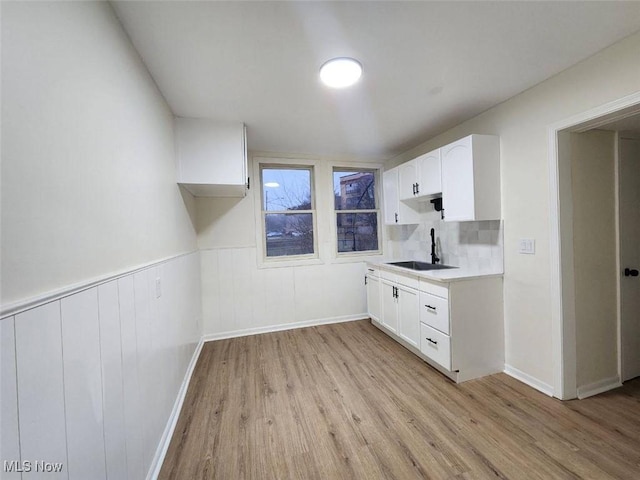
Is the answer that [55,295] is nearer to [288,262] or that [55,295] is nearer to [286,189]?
[288,262]

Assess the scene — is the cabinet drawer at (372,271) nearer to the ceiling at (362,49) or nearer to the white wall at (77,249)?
the ceiling at (362,49)

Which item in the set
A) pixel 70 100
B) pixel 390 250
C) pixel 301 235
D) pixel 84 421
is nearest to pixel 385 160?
pixel 390 250

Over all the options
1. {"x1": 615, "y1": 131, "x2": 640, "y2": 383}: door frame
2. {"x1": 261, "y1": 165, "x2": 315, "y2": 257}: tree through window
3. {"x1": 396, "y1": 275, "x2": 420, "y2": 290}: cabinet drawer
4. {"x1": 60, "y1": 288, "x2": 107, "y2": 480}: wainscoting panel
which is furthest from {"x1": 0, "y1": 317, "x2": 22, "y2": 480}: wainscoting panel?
{"x1": 615, "y1": 131, "x2": 640, "y2": 383}: door frame

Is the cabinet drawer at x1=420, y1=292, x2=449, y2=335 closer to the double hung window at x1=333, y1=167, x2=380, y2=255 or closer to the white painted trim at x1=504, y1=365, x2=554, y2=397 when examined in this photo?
the white painted trim at x1=504, y1=365, x2=554, y2=397

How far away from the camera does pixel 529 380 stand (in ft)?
7.24

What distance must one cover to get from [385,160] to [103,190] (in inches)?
147

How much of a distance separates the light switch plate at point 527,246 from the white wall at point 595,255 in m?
0.25

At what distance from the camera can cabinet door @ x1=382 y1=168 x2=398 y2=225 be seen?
353cm

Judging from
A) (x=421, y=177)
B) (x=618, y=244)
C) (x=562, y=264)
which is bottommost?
(x=562, y=264)

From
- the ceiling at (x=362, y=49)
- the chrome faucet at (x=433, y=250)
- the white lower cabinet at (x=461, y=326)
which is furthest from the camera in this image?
the chrome faucet at (x=433, y=250)

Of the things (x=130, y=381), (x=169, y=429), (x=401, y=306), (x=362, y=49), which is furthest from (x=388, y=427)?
(x=362, y=49)

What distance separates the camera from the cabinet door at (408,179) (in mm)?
3113

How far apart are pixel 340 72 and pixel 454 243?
221 centimetres

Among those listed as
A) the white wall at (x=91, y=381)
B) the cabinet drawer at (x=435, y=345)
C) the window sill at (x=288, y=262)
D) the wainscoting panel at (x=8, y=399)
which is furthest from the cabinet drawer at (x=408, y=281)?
the wainscoting panel at (x=8, y=399)
